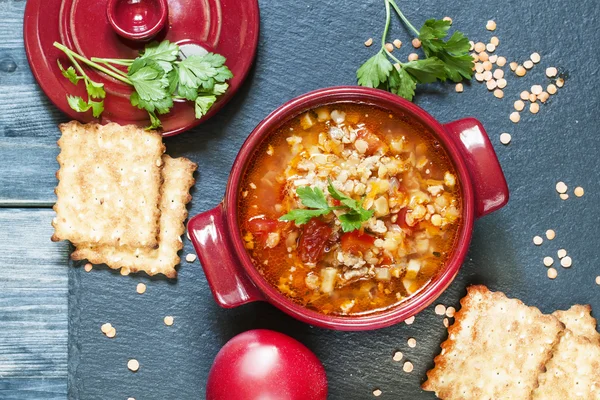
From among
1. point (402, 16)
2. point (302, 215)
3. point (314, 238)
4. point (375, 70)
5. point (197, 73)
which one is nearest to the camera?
A: point (302, 215)

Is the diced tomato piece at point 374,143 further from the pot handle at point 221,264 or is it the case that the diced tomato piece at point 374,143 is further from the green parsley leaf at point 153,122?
the green parsley leaf at point 153,122

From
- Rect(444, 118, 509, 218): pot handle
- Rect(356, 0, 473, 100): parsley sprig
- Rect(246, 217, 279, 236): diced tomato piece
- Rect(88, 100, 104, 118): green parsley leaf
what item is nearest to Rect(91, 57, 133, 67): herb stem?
Rect(88, 100, 104, 118): green parsley leaf

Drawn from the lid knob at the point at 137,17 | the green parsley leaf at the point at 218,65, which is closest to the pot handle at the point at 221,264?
the green parsley leaf at the point at 218,65

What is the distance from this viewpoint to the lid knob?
3.03 metres

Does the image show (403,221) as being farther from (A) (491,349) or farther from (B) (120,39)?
(B) (120,39)

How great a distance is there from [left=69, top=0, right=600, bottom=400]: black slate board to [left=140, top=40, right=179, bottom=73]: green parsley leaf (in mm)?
308

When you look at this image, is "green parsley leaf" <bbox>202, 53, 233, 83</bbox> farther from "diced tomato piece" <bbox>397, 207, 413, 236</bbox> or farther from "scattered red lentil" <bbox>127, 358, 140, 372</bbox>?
"scattered red lentil" <bbox>127, 358, 140, 372</bbox>

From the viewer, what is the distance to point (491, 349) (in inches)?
124

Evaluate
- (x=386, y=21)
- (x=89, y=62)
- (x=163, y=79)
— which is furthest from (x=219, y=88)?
(x=386, y=21)

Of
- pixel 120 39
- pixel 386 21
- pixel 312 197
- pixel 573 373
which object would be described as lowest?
pixel 573 373

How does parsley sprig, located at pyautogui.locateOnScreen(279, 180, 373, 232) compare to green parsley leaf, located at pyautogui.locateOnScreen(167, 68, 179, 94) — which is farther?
green parsley leaf, located at pyautogui.locateOnScreen(167, 68, 179, 94)

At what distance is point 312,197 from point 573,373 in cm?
133

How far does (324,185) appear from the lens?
279cm

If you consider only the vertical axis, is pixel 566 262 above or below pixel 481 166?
below
